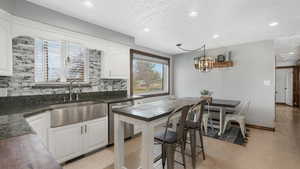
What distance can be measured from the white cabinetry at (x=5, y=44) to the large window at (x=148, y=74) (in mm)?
2654

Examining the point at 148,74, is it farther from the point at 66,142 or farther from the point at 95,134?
the point at 66,142

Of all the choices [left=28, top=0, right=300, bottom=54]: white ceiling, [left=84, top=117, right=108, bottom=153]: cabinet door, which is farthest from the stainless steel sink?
[left=28, top=0, right=300, bottom=54]: white ceiling

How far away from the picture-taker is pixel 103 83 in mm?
3244

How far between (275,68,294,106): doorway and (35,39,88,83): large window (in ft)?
33.8

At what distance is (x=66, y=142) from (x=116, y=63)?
1929mm

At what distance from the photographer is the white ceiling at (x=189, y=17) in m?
2.11

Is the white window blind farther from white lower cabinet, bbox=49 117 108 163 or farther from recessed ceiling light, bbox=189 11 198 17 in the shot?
recessed ceiling light, bbox=189 11 198 17

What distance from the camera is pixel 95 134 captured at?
2.56 metres

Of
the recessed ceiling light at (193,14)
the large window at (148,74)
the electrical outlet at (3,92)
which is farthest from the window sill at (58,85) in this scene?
the recessed ceiling light at (193,14)

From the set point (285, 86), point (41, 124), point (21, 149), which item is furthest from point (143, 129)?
point (285, 86)

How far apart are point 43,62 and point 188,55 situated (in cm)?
472

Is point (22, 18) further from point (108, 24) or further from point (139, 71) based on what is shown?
point (139, 71)

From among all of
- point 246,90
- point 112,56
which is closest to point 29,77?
point 112,56

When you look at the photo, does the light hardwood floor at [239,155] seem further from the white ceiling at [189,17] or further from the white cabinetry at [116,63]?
the white ceiling at [189,17]
